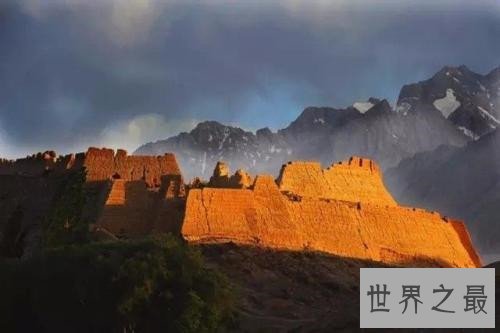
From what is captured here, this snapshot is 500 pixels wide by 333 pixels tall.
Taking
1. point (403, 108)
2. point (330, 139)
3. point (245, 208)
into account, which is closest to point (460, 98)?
point (403, 108)

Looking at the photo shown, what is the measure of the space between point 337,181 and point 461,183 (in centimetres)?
6645

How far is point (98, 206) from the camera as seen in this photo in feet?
212

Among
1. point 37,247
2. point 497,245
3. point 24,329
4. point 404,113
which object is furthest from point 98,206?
point 404,113

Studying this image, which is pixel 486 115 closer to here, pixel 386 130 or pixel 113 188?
pixel 386 130

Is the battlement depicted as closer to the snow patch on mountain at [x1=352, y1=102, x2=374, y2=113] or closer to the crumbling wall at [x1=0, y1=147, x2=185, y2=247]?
the crumbling wall at [x1=0, y1=147, x2=185, y2=247]

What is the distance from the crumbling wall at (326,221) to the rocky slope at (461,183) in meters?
45.2

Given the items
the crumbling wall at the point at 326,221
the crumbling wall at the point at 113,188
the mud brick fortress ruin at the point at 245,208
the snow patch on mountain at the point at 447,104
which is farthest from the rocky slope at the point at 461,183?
the crumbling wall at the point at 113,188

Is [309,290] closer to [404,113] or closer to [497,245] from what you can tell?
[497,245]

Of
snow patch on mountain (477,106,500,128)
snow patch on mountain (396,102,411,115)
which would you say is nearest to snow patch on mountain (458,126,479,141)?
snow patch on mountain (477,106,500,128)

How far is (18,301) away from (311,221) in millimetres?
25344

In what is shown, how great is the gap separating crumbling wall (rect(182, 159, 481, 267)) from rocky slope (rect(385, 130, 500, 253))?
4521 centimetres

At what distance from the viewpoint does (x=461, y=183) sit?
456 ft

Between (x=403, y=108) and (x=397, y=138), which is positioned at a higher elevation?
(x=403, y=108)

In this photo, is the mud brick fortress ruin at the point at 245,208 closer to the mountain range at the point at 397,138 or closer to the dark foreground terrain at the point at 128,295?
the dark foreground terrain at the point at 128,295
